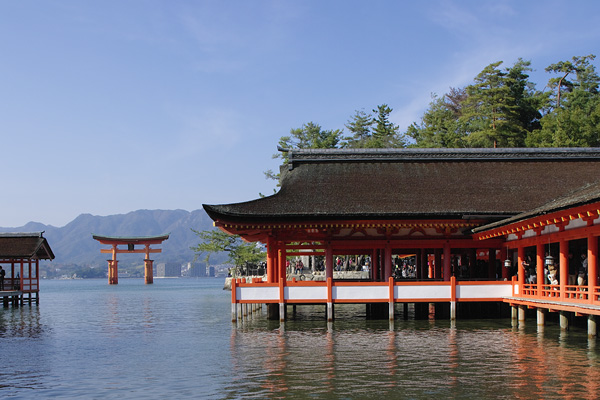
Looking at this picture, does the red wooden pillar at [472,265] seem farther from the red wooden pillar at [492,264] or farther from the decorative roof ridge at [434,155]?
the decorative roof ridge at [434,155]

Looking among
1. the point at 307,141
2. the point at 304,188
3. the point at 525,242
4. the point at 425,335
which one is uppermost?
the point at 307,141

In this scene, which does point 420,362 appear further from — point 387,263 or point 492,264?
point 492,264

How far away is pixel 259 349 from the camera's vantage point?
798 inches

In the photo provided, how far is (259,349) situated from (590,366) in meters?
8.82

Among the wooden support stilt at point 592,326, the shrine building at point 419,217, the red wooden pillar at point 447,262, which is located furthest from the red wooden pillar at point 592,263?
the red wooden pillar at point 447,262

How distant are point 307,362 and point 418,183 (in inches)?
527

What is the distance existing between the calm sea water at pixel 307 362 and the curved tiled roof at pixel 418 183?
14.0ft

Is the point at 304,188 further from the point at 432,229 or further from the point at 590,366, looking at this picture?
the point at 590,366

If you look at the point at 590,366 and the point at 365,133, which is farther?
the point at 365,133

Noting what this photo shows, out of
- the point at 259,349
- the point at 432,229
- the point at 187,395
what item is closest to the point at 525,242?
the point at 432,229

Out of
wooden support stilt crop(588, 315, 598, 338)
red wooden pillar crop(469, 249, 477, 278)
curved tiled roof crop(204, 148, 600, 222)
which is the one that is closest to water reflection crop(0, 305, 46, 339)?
curved tiled roof crop(204, 148, 600, 222)

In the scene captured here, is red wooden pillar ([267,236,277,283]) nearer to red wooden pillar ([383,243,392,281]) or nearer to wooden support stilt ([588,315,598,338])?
red wooden pillar ([383,243,392,281])

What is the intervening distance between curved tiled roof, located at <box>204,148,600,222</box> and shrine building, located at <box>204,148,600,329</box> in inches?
1.7

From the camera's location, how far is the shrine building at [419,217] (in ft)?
84.9
